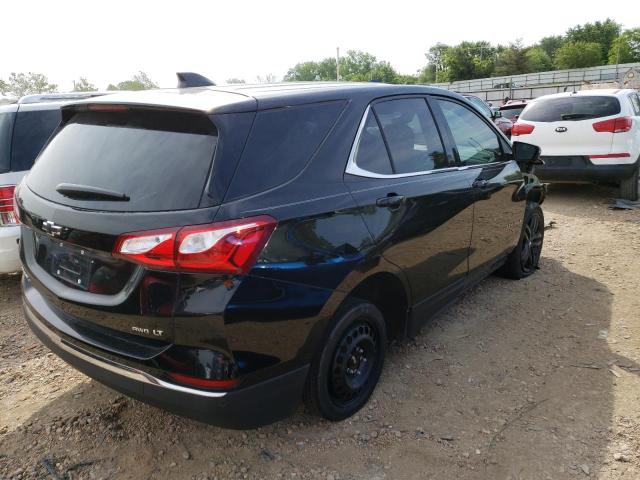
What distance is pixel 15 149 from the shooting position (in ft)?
13.9

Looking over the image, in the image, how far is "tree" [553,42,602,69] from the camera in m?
83.0

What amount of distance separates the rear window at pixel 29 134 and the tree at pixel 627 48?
323 ft

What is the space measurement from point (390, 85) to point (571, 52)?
95732mm

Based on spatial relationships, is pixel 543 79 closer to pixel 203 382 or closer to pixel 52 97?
pixel 52 97

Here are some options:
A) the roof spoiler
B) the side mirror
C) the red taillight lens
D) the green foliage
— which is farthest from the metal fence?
the green foliage

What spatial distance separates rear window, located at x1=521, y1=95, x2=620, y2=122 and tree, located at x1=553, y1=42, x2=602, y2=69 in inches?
3459

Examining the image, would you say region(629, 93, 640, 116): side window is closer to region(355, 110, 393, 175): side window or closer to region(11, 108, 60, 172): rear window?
region(355, 110, 393, 175): side window

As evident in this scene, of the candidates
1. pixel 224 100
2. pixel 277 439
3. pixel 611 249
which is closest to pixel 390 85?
pixel 224 100

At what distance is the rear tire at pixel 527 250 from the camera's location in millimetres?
4590

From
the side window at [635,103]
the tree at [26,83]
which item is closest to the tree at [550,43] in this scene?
the tree at [26,83]

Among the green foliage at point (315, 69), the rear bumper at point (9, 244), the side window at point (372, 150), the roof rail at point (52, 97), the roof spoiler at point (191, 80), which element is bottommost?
the rear bumper at point (9, 244)

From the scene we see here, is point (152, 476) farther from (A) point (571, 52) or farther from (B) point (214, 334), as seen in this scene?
(A) point (571, 52)

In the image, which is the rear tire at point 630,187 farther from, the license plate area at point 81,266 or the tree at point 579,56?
the tree at point 579,56

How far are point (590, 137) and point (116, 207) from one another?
763 cm
